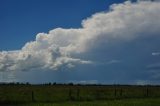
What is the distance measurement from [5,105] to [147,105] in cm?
1523

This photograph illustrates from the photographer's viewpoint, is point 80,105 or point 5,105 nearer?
point 80,105

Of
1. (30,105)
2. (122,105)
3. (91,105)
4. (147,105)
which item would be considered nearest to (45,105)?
(30,105)

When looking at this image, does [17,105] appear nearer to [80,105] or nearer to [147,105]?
[80,105]

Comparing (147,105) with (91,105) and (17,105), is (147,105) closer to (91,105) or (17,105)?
(91,105)

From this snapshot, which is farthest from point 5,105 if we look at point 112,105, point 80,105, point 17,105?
point 112,105

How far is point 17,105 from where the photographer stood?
137 ft

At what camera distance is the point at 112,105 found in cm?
4050

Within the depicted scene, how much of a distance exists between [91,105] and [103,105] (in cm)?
124

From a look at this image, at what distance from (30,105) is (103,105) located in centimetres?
752

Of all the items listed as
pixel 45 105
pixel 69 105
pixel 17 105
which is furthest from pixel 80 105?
pixel 17 105

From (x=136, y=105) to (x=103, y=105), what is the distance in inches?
141

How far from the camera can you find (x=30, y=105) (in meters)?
40.5

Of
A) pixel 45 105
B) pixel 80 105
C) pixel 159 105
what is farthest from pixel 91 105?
pixel 159 105

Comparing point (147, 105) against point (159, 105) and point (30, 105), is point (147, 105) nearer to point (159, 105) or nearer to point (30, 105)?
point (159, 105)
